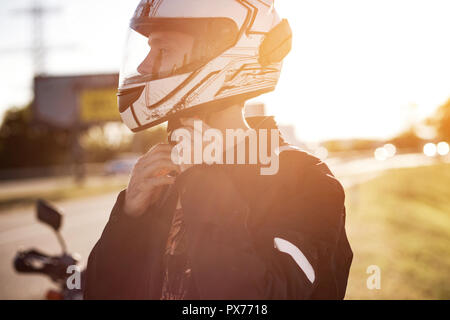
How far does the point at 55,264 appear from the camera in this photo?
248 cm

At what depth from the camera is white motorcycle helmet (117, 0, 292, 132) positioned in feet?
4.65

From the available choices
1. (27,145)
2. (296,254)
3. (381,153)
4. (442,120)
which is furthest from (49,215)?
(27,145)

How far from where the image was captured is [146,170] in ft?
4.26

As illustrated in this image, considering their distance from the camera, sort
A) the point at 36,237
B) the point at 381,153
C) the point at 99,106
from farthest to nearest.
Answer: the point at 381,153 → the point at 99,106 → the point at 36,237

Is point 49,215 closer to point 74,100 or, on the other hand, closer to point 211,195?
point 211,195

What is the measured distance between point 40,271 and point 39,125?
2567 centimetres

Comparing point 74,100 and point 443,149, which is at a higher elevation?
point 74,100

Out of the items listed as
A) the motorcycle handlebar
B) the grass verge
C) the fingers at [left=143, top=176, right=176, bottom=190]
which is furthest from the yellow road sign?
the fingers at [left=143, top=176, right=176, bottom=190]

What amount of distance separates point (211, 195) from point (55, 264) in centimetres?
172

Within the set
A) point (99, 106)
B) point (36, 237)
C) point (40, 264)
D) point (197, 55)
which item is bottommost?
point (40, 264)

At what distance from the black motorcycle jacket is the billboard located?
69.8 ft

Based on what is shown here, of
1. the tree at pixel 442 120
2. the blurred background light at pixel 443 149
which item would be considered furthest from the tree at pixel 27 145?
the blurred background light at pixel 443 149
